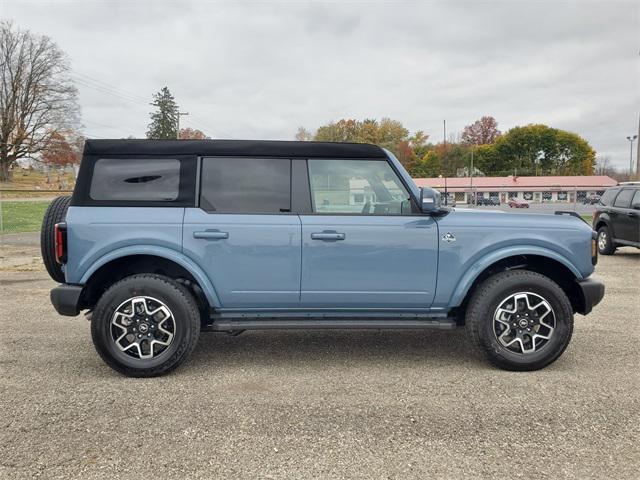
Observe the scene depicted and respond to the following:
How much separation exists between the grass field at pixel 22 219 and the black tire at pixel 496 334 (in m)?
14.7

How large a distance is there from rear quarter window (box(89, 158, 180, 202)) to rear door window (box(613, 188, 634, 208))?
10609 mm

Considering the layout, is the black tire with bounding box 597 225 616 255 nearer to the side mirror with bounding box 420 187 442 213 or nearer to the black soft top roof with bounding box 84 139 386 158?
the side mirror with bounding box 420 187 442 213

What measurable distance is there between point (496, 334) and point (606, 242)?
30.7ft

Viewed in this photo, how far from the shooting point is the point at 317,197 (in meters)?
4.09

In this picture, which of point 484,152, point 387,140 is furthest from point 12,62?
point 484,152

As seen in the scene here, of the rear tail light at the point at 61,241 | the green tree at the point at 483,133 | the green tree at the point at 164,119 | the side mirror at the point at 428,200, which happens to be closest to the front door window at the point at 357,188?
the side mirror at the point at 428,200

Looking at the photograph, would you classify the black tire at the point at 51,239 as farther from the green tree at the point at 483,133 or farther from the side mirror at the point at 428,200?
the green tree at the point at 483,133

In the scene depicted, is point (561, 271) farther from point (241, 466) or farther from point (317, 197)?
point (241, 466)

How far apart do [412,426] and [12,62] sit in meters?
63.2

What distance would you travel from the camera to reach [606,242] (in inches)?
454

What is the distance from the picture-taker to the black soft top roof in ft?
13.2

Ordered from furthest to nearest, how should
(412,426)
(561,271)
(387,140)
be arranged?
(387,140) → (561,271) → (412,426)

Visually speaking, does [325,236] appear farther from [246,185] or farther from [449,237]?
[449,237]

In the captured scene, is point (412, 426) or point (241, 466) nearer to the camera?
point (241, 466)
